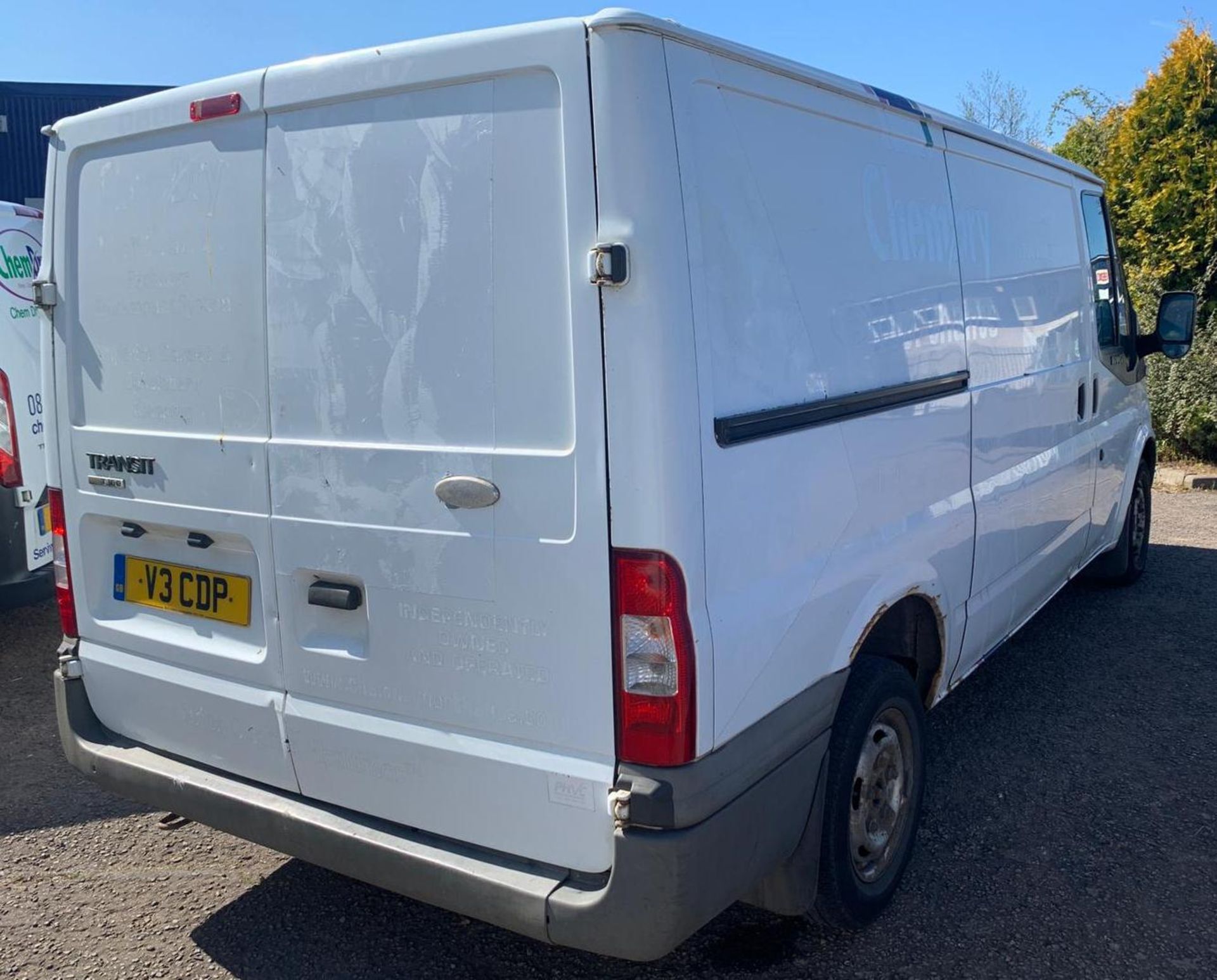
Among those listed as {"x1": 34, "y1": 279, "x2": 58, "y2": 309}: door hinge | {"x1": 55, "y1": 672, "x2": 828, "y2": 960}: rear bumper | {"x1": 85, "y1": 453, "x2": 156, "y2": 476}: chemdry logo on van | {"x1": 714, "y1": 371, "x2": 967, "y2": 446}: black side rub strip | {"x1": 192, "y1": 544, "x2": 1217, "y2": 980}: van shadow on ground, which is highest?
{"x1": 34, "y1": 279, "x2": 58, "y2": 309}: door hinge

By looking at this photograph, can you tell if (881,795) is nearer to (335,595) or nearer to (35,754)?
(335,595)

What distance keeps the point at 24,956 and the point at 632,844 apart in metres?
2.00

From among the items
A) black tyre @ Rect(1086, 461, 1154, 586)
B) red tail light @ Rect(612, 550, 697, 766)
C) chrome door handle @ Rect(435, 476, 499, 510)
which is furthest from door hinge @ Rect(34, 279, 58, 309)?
black tyre @ Rect(1086, 461, 1154, 586)

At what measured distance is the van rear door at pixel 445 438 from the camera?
2230 millimetres

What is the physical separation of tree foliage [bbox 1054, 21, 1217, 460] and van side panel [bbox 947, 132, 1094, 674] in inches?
234

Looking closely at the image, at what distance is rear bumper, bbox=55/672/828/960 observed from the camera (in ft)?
7.35

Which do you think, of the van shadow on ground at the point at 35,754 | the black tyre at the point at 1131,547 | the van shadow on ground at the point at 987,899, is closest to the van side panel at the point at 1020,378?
the van shadow on ground at the point at 987,899

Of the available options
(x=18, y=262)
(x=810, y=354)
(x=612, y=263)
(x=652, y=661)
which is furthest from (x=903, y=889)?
(x=18, y=262)

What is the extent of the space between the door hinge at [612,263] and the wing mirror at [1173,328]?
454cm

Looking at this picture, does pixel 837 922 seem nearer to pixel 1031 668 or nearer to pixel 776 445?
pixel 776 445

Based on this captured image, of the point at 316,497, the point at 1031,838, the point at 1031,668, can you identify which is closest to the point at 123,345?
the point at 316,497

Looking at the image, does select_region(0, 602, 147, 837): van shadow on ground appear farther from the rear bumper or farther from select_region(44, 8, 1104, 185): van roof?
select_region(44, 8, 1104, 185): van roof

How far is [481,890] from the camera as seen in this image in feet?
7.86

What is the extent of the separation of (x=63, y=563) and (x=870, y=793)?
2.51 m
